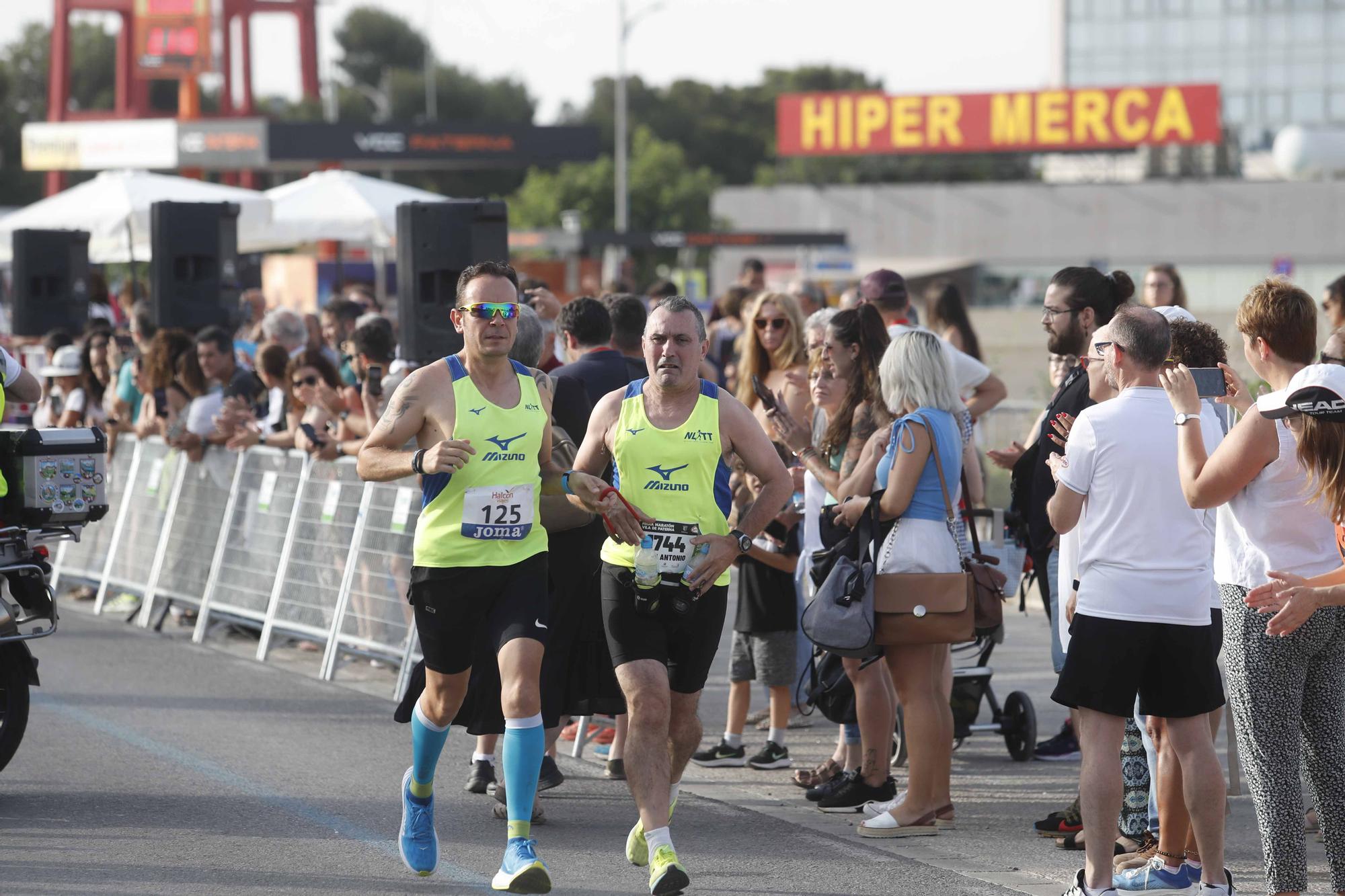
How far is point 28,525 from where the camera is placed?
7602 millimetres

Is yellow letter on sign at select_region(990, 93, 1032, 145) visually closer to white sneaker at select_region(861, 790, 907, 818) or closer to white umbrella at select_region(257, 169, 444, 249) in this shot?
white umbrella at select_region(257, 169, 444, 249)

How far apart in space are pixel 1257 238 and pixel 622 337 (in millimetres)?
61094

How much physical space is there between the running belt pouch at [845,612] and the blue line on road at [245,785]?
1571mm

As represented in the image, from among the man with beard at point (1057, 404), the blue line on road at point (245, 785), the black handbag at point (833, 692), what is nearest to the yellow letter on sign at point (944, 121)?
the blue line on road at point (245, 785)

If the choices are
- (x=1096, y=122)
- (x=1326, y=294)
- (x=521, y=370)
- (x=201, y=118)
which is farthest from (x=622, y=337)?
(x=1096, y=122)

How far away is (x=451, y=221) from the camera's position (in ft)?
33.6

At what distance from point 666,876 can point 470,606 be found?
3.77 feet

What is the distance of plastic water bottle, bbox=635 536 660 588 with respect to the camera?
6062mm

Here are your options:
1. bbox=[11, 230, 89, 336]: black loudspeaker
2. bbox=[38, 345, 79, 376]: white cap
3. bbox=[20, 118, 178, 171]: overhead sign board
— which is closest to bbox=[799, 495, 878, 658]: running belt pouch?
bbox=[38, 345, 79, 376]: white cap

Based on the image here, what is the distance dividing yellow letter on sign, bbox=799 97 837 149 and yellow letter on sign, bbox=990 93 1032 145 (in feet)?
19.8

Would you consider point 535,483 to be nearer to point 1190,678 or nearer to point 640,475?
point 640,475

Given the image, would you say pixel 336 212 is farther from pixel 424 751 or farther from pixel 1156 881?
pixel 1156 881

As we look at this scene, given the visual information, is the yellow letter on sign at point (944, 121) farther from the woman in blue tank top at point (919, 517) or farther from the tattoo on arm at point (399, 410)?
the tattoo on arm at point (399, 410)

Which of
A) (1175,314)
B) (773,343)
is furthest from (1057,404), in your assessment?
(773,343)
